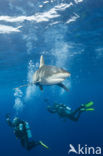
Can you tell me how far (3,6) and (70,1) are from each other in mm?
4680

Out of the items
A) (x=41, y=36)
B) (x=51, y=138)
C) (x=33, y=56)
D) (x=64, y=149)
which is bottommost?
(x=64, y=149)

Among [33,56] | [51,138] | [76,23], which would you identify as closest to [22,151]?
[51,138]

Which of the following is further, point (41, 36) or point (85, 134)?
point (85, 134)

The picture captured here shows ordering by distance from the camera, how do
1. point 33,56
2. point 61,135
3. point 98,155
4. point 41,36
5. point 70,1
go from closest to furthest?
point 70,1 → point 41,36 → point 98,155 → point 33,56 → point 61,135

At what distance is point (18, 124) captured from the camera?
412 inches

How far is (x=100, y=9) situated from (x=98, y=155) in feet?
55.6

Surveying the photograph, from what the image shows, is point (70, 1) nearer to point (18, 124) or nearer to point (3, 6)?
point (3, 6)

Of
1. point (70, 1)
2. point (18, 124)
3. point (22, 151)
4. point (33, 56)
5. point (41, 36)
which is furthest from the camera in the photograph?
point (22, 151)

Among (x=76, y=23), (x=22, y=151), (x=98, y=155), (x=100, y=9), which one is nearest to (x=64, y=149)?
(x=98, y=155)

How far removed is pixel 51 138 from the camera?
102 ft

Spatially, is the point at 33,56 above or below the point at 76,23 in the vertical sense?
above

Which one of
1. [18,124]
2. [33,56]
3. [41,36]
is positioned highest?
[33,56]

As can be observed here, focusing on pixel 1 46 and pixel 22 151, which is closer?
pixel 1 46

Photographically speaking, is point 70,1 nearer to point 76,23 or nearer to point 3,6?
point 76,23
